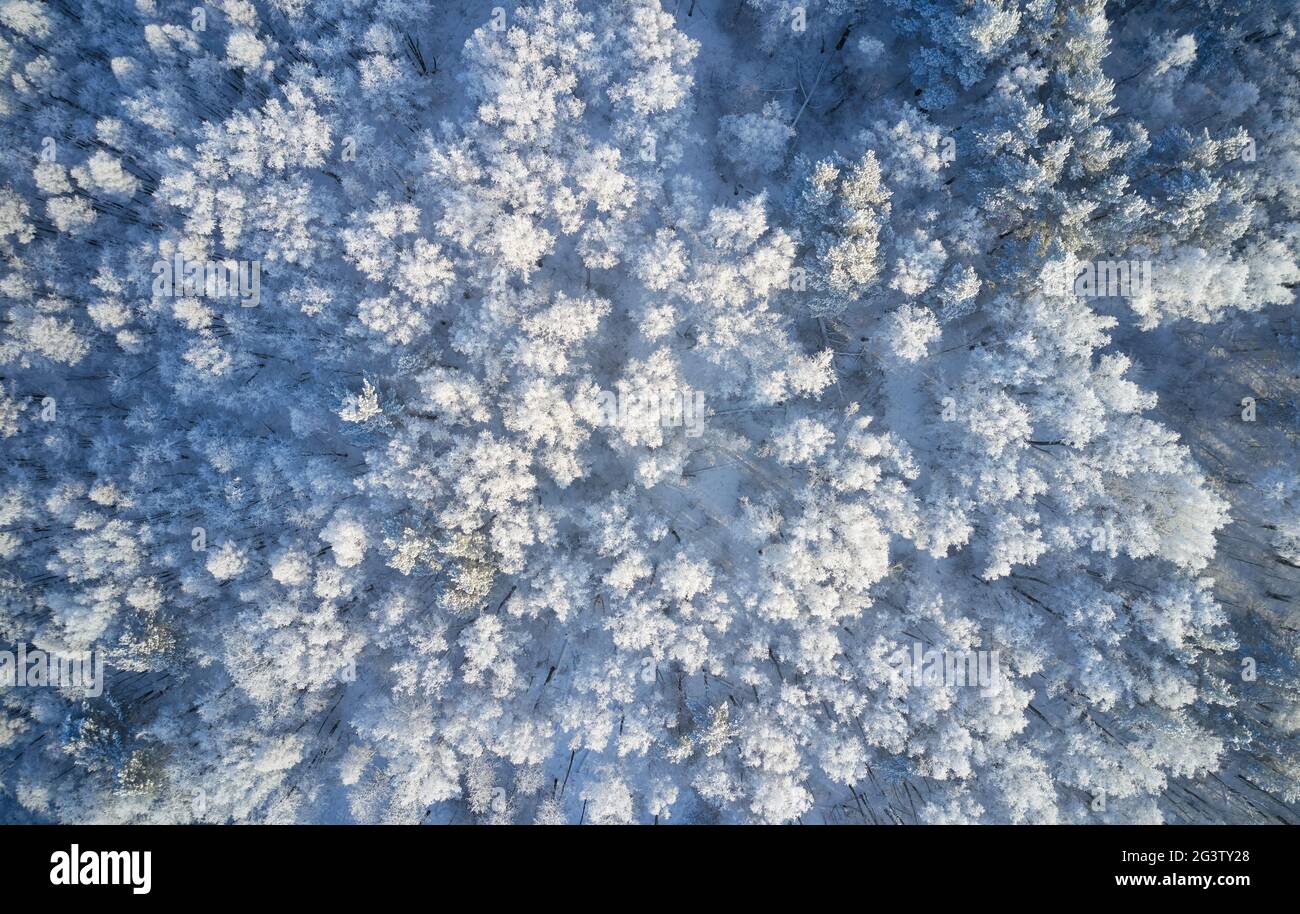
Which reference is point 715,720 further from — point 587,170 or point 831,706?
point 587,170

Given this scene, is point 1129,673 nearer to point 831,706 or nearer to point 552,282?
point 831,706

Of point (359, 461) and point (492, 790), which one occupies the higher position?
point (359, 461)
